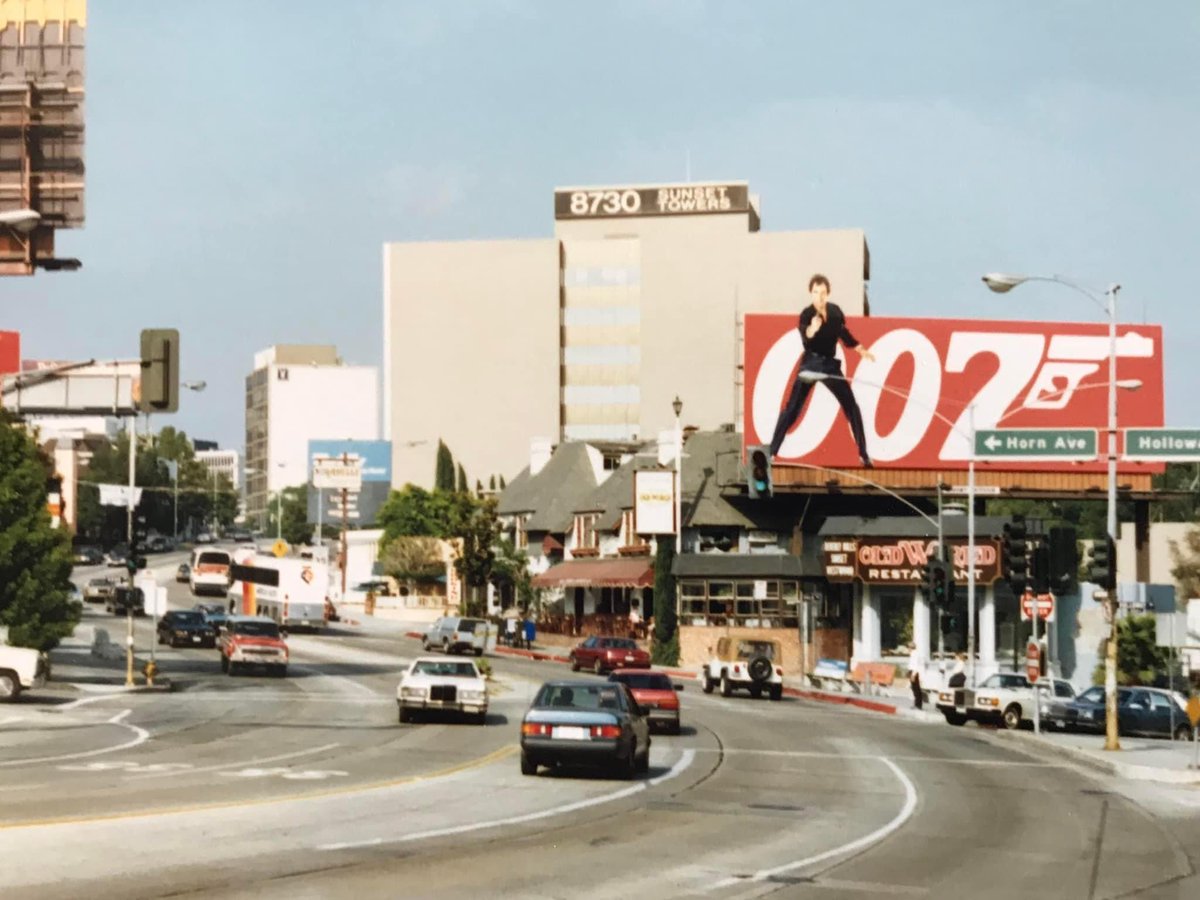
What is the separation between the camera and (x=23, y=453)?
182ft

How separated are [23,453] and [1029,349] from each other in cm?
5035

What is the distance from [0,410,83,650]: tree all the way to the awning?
35470 mm

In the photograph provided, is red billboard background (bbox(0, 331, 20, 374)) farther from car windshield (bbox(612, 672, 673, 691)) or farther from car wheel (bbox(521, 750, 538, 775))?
car wheel (bbox(521, 750, 538, 775))

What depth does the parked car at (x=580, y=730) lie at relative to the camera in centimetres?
2894

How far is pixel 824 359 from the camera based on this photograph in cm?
8619

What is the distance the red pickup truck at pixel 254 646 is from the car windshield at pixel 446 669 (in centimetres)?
1828

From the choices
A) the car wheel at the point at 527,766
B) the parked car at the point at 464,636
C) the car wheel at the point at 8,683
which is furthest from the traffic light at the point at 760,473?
the parked car at the point at 464,636

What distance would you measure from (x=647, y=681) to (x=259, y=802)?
1808cm

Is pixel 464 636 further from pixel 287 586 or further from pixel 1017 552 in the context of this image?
pixel 1017 552

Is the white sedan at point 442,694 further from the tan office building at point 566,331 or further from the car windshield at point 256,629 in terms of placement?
the tan office building at point 566,331

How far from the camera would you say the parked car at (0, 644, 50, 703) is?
4697cm

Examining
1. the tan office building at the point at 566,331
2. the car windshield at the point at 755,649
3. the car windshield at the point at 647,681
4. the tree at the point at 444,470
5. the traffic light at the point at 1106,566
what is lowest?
the car windshield at the point at 755,649

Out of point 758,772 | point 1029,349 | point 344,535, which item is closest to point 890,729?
point 758,772

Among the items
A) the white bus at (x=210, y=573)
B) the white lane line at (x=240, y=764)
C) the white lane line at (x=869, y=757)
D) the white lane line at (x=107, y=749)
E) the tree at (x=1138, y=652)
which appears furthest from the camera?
the white bus at (x=210, y=573)
